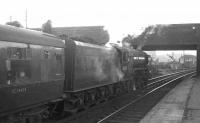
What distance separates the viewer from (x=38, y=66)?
30.0 feet

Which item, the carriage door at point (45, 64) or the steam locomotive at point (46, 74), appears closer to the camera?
the steam locomotive at point (46, 74)

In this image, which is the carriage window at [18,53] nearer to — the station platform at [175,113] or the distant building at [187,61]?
the station platform at [175,113]

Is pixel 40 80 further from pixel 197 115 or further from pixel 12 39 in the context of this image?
pixel 197 115

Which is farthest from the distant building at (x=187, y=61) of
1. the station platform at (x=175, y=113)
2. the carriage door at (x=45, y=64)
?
the carriage door at (x=45, y=64)

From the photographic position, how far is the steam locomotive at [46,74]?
7.85 meters

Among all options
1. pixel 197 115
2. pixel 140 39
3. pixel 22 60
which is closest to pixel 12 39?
pixel 22 60

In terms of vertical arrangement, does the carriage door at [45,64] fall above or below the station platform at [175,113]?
above

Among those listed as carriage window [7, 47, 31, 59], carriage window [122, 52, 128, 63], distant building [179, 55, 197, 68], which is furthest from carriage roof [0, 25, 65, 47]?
distant building [179, 55, 197, 68]

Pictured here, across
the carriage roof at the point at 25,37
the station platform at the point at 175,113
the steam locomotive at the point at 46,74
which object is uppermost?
the carriage roof at the point at 25,37

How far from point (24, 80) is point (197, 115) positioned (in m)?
7.48

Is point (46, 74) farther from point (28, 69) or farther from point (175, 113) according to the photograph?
point (175, 113)

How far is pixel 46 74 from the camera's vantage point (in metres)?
9.68

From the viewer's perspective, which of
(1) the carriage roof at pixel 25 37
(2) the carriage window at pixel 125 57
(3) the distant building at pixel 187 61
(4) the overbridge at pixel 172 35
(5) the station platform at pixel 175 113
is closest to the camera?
(1) the carriage roof at pixel 25 37

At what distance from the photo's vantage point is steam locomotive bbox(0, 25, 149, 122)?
25.8ft
